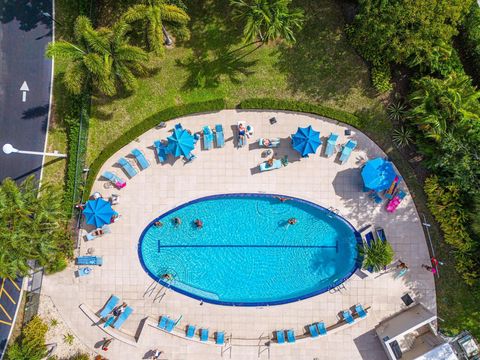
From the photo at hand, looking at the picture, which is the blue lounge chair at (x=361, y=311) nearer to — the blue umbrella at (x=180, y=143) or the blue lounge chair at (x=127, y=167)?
the blue umbrella at (x=180, y=143)

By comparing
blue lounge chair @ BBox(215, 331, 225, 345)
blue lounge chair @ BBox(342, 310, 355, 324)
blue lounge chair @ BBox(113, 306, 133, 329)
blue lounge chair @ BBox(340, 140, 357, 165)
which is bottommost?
blue lounge chair @ BBox(215, 331, 225, 345)

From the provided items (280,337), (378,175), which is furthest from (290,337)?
(378,175)

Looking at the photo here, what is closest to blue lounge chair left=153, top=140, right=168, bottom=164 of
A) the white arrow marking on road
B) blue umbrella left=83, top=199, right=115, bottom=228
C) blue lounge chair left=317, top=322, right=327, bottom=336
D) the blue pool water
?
the blue pool water

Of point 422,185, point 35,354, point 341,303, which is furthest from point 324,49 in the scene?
point 35,354

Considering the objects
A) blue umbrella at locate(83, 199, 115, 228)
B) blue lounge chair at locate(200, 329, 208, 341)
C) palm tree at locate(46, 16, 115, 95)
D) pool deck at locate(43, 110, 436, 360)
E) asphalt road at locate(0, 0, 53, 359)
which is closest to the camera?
palm tree at locate(46, 16, 115, 95)

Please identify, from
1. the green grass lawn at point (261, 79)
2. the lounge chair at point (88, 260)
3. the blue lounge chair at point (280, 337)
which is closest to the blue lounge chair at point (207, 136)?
the green grass lawn at point (261, 79)

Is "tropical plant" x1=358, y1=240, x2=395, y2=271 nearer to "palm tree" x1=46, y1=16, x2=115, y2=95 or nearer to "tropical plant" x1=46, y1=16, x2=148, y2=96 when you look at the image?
"tropical plant" x1=46, y1=16, x2=148, y2=96
